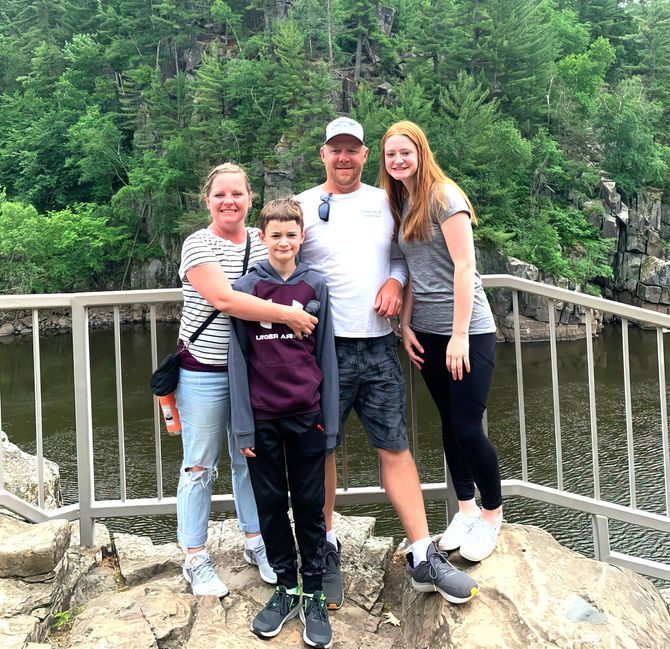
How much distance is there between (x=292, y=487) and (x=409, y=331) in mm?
719

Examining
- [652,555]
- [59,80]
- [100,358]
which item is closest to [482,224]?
[100,358]

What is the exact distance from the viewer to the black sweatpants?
2078mm

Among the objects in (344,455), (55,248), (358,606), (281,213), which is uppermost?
(55,248)

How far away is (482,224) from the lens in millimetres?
25719

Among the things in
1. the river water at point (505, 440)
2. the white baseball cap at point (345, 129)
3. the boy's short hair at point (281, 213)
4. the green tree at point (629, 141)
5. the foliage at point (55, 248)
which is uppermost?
the green tree at point (629, 141)

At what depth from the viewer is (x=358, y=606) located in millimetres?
2332

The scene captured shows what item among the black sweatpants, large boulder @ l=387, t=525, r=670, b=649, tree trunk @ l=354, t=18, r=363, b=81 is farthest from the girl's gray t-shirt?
tree trunk @ l=354, t=18, r=363, b=81

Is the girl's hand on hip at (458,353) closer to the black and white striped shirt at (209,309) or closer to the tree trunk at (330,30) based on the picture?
the black and white striped shirt at (209,309)

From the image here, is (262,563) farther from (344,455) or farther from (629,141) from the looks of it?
(629,141)

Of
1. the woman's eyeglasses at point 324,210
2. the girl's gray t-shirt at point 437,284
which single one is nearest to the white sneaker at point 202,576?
the girl's gray t-shirt at point 437,284

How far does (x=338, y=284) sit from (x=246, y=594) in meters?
1.19

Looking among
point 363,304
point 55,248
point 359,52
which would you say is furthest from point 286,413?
point 359,52

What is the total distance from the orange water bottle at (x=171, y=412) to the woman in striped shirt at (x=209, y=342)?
39 millimetres

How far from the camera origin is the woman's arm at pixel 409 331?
2330 millimetres
